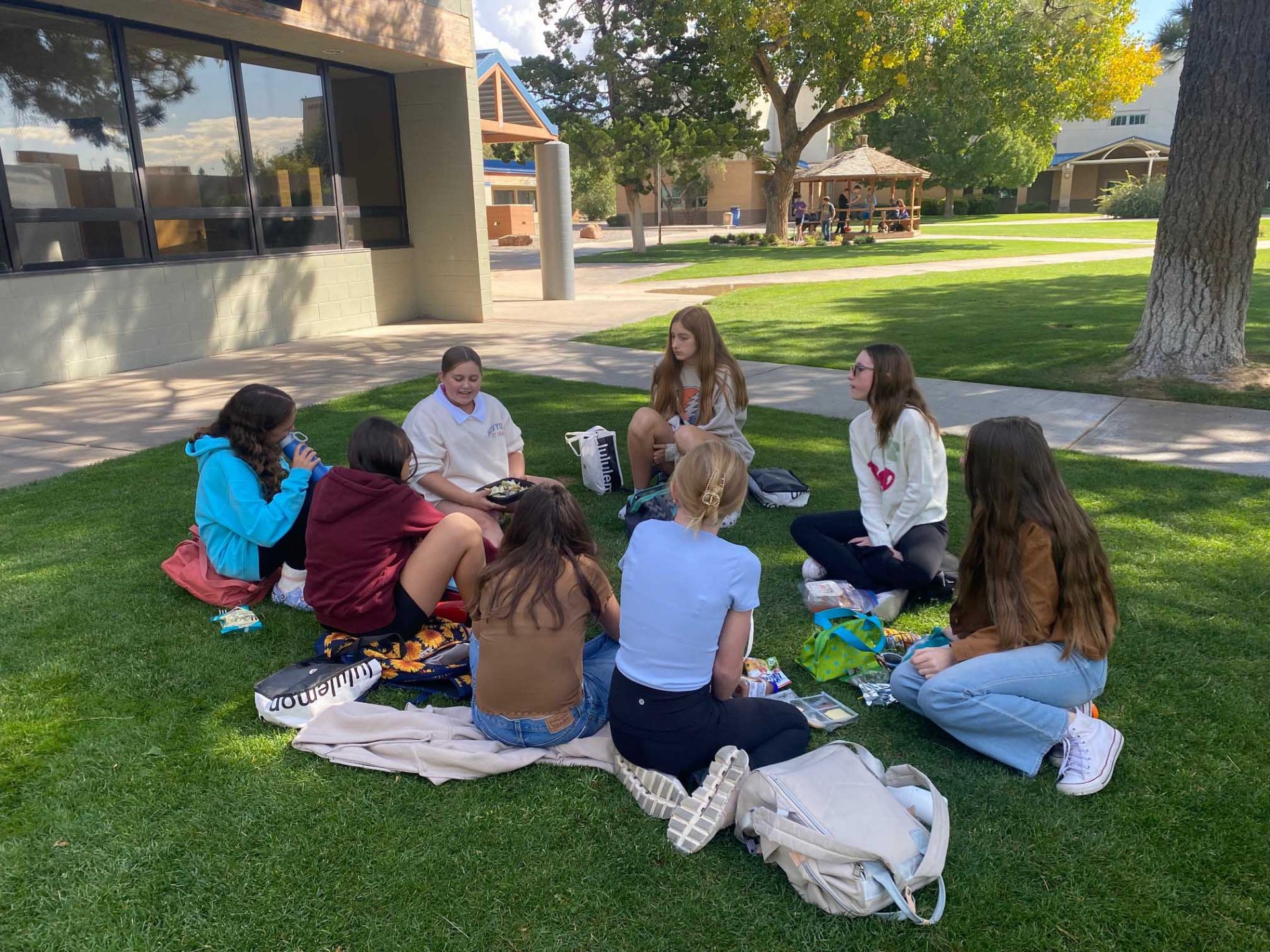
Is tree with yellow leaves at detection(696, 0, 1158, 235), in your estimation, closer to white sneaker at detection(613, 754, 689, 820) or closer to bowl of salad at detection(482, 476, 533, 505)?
bowl of salad at detection(482, 476, 533, 505)

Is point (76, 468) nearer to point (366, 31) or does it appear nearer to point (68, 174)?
point (68, 174)

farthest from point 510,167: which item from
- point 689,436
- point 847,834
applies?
point 847,834

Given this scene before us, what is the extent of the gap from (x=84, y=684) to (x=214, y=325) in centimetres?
832

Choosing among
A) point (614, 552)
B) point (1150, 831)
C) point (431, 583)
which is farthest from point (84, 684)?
point (1150, 831)

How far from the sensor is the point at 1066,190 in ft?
183

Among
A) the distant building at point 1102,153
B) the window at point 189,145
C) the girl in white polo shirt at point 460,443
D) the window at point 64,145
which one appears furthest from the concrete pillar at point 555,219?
the distant building at point 1102,153

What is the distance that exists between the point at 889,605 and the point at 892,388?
3.26 feet

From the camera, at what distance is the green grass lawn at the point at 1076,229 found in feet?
96.8

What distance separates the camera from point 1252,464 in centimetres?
606

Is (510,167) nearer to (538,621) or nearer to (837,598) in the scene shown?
(837,598)

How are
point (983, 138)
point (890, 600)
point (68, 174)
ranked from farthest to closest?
point (983, 138), point (68, 174), point (890, 600)

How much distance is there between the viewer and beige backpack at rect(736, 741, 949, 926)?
7.70ft

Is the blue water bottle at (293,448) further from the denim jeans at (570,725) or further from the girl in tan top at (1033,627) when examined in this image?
the girl in tan top at (1033,627)

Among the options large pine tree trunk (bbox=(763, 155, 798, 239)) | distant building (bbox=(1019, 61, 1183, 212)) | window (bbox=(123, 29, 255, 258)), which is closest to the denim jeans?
window (bbox=(123, 29, 255, 258))
